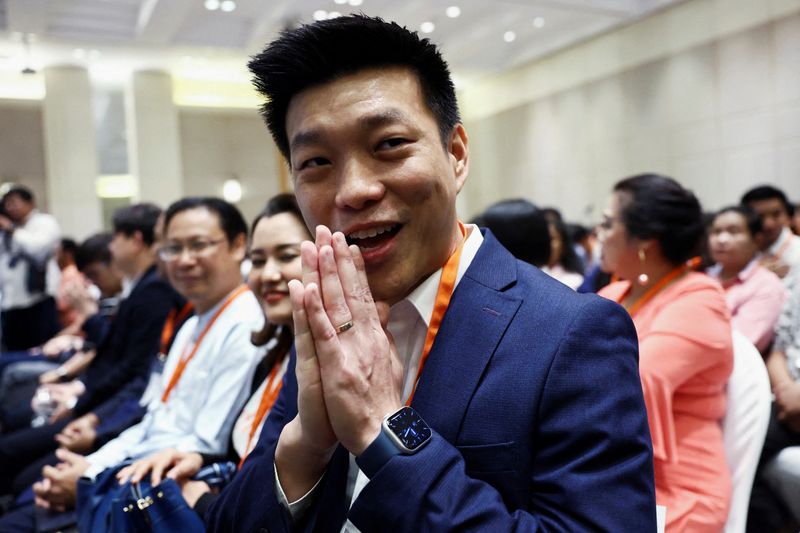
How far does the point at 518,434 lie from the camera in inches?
35.4

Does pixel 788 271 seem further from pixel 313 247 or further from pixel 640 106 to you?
pixel 640 106

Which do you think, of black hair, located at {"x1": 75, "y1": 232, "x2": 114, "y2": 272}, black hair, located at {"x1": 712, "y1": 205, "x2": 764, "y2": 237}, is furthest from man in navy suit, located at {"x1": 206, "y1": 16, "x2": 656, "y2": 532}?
black hair, located at {"x1": 75, "y1": 232, "x2": 114, "y2": 272}

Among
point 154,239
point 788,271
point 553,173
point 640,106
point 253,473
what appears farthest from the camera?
point 553,173

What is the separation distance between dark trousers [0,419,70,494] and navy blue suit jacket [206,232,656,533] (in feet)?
8.37

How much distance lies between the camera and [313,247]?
921 millimetres

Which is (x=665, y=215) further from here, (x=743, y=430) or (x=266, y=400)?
(x=266, y=400)

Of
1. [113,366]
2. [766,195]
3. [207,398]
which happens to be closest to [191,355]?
[207,398]

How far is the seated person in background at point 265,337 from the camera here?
1.92m

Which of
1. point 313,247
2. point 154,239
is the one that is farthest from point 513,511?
point 154,239

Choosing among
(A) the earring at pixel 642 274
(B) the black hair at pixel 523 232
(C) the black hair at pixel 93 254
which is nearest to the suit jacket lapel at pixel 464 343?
(A) the earring at pixel 642 274

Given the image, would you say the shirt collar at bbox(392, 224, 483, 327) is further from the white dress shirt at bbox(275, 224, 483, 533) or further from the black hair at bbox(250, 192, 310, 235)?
the black hair at bbox(250, 192, 310, 235)

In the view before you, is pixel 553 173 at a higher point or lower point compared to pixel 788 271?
higher

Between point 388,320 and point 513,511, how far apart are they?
0.37 meters

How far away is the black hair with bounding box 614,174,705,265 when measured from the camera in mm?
2104
